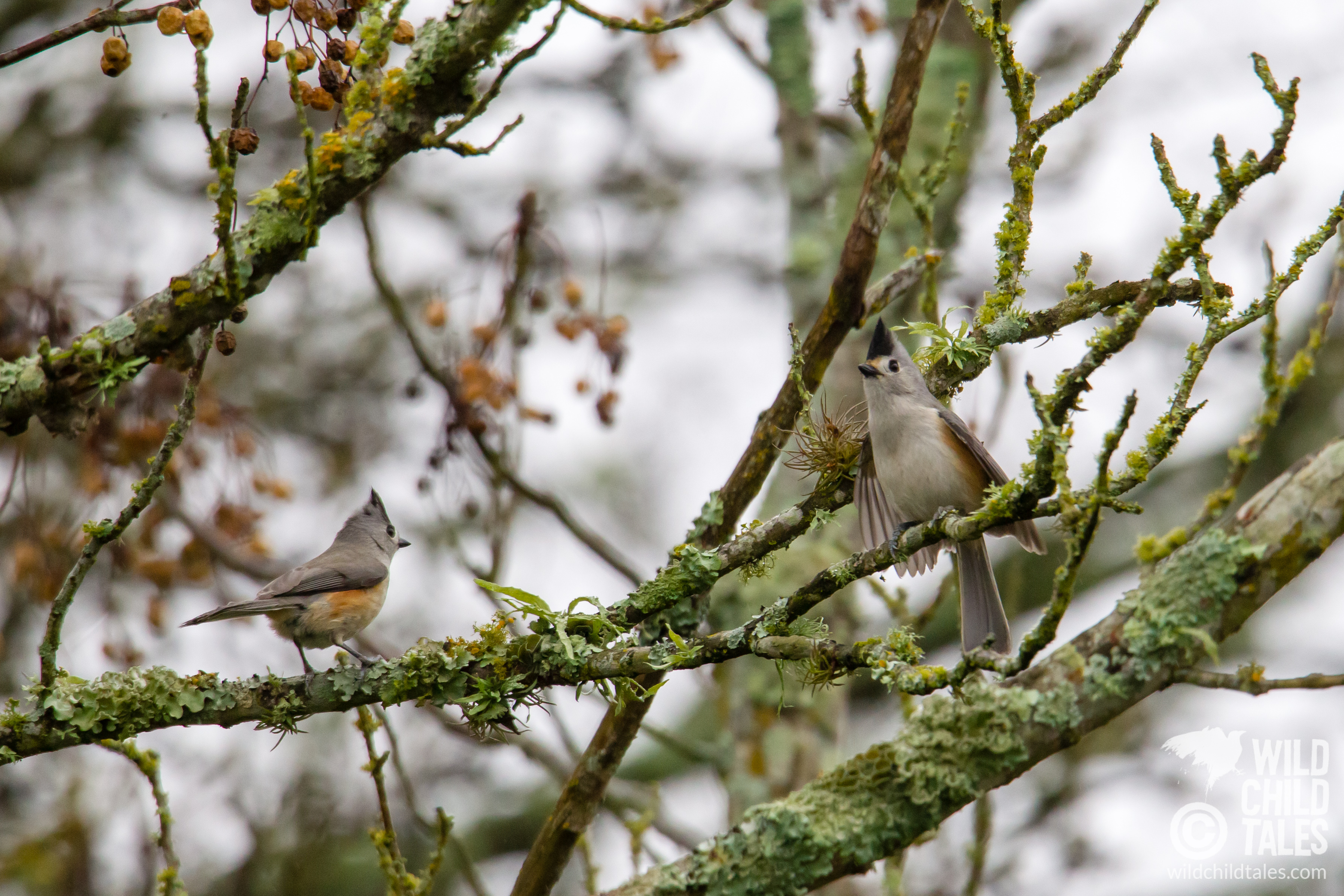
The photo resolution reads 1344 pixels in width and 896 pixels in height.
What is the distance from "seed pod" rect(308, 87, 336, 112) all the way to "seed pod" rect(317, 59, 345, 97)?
0.01 meters

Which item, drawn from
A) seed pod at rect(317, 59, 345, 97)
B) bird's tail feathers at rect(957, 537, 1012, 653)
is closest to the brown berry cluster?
seed pod at rect(317, 59, 345, 97)

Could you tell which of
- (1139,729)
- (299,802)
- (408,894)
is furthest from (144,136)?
(1139,729)

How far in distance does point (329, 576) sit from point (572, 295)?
166 centimetres

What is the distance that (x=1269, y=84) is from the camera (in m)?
2.46

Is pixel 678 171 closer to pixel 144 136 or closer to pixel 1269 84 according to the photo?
pixel 144 136

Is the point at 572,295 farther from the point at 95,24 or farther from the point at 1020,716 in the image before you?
the point at 1020,716

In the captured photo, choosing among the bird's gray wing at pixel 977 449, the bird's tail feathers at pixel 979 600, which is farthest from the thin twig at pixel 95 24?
the bird's tail feathers at pixel 979 600

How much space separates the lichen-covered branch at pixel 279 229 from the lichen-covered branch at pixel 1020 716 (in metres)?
1.78

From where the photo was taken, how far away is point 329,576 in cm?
433

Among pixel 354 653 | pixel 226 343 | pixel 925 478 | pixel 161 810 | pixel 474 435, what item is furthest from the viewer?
pixel 474 435

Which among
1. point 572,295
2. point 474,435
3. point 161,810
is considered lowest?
point 161,810

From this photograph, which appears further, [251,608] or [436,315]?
[436,315]

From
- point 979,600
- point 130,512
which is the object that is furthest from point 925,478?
point 130,512

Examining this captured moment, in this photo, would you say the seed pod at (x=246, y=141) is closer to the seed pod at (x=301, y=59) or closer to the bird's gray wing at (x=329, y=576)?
the seed pod at (x=301, y=59)
